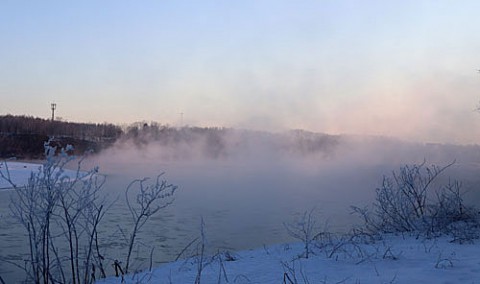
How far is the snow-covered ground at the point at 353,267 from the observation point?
5055 mm

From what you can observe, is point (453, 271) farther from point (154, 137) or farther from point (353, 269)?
point (154, 137)

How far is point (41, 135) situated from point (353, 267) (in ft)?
256

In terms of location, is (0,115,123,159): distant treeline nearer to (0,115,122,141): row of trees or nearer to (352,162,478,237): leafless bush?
Answer: (0,115,122,141): row of trees

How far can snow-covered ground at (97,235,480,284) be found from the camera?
16.6 feet

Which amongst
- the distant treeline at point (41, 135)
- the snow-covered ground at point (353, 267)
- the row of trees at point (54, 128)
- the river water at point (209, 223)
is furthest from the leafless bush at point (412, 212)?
the row of trees at point (54, 128)

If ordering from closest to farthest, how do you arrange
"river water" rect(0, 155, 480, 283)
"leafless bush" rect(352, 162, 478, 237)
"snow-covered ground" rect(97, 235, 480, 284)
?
"snow-covered ground" rect(97, 235, 480, 284), "leafless bush" rect(352, 162, 478, 237), "river water" rect(0, 155, 480, 283)

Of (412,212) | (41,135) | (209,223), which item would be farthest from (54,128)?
(412,212)

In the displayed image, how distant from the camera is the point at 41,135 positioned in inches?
3024

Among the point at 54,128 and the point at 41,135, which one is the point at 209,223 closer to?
the point at 41,135

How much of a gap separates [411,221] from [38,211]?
23.8 feet

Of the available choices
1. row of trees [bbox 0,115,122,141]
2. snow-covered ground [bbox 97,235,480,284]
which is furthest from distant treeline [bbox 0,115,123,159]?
snow-covered ground [bbox 97,235,480,284]

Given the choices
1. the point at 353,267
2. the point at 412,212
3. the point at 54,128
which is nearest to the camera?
the point at 353,267

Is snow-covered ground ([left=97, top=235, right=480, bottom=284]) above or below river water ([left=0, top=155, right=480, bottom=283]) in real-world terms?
above

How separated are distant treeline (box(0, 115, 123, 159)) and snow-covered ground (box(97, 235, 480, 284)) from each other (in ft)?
171
